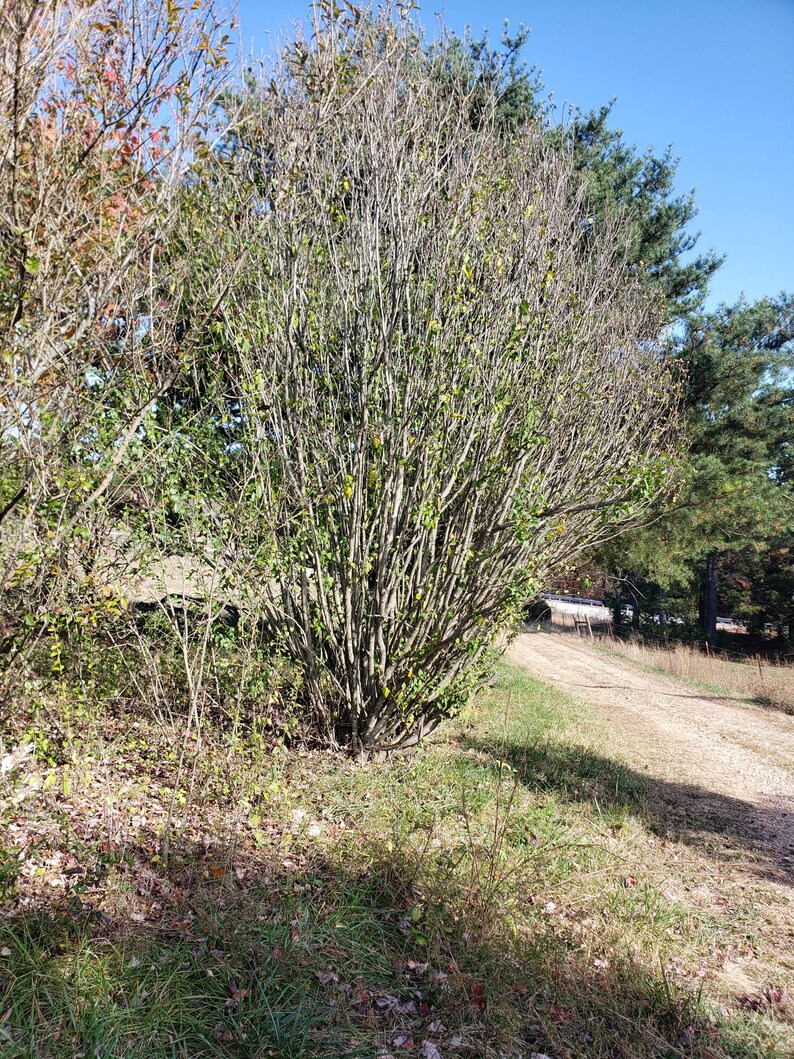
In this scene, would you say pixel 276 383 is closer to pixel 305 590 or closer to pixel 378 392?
pixel 378 392

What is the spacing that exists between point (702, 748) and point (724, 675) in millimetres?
6264

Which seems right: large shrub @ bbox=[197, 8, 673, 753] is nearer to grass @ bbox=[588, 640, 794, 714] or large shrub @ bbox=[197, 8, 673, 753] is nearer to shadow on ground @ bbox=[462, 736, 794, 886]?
A: shadow on ground @ bbox=[462, 736, 794, 886]

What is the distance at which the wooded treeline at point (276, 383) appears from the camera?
130 inches

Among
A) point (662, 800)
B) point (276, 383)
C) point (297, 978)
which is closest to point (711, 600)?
point (662, 800)

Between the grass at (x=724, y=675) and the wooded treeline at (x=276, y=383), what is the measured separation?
690cm

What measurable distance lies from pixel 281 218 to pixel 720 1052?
548 centimetres

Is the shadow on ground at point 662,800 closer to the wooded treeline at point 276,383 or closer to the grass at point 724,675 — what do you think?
the wooded treeline at point 276,383

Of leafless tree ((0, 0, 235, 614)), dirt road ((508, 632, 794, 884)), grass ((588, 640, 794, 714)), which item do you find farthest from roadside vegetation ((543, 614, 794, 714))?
leafless tree ((0, 0, 235, 614))

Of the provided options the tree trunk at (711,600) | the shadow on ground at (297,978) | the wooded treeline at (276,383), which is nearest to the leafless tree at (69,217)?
the wooded treeline at (276,383)

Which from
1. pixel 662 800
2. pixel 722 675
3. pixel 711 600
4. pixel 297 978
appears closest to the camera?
pixel 297 978

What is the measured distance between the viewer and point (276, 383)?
4957 millimetres

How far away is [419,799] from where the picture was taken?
4.72 meters

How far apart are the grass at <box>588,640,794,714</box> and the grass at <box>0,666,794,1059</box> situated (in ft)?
23.9

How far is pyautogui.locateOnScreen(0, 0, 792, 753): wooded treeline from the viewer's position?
10.8 ft
